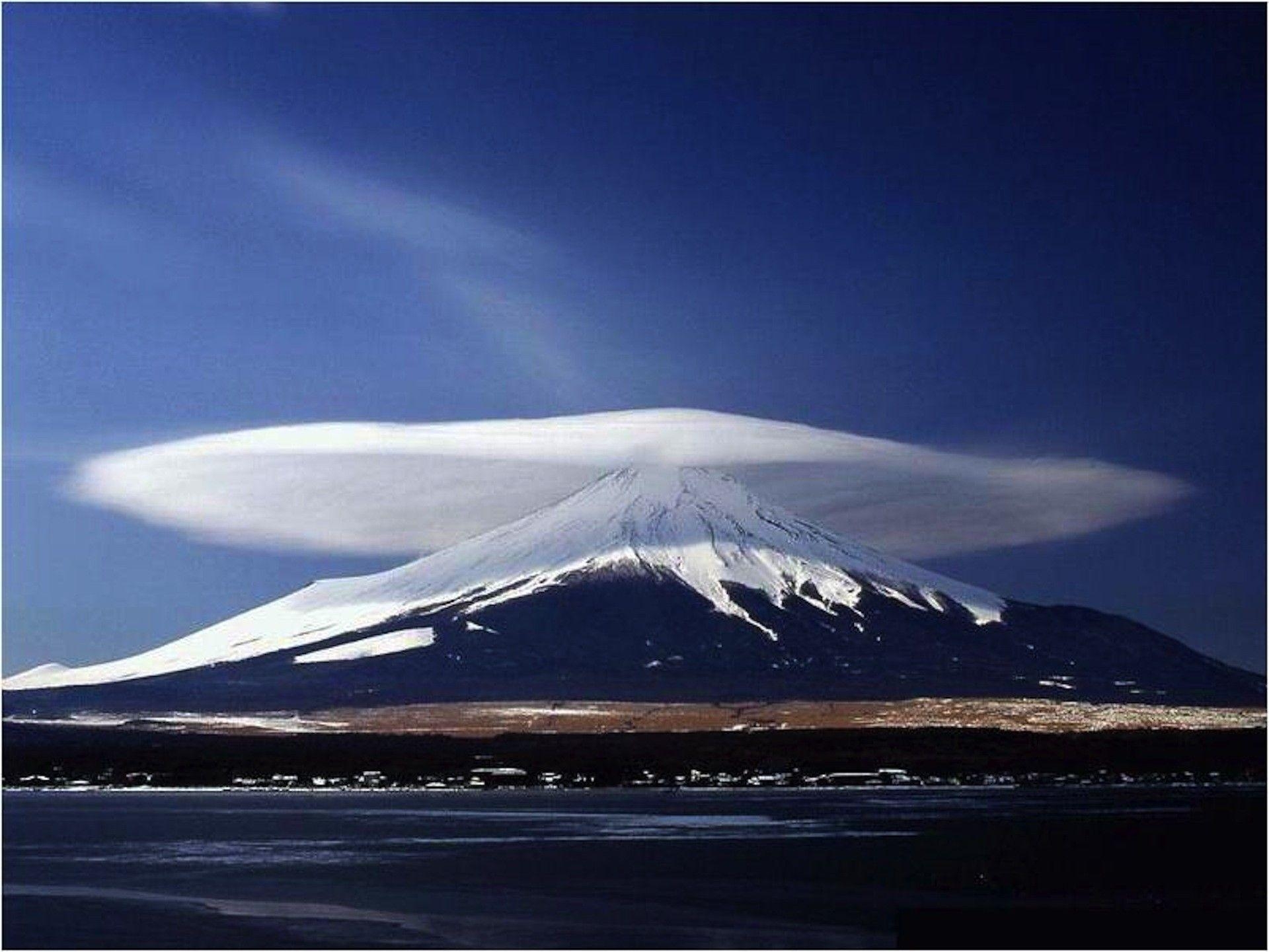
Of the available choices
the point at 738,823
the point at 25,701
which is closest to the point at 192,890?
the point at 738,823

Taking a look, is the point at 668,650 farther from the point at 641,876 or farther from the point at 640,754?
the point at 641,876

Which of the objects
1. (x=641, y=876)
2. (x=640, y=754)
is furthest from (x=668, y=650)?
(x=641, y=876)

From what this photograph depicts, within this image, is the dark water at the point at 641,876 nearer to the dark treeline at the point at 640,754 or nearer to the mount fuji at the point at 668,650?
the dark treeline at the point at 640,754

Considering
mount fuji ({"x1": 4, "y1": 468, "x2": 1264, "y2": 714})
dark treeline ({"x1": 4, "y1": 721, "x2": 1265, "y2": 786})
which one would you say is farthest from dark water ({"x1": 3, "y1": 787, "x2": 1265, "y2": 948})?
mount fuji ({"x1": 4, "y1": 468, "x2": 1264, "y2": 714})

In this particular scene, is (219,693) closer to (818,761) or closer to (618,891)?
(818,761)

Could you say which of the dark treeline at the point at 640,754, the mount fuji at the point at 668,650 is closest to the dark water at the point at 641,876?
the dark treeline at the point at 640,754
